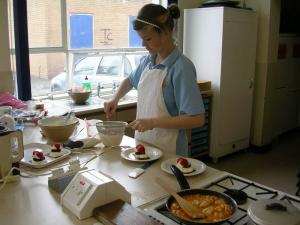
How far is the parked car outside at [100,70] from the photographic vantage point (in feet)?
11.1

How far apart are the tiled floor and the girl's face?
2041 mm

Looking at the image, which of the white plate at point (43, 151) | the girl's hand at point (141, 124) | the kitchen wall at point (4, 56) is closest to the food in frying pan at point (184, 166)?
the girl's hand at point (141, 124)

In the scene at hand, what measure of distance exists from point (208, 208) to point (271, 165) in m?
2.93

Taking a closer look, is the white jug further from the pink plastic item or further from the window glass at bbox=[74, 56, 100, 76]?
the window glass at bbox=[74, 56, 100, 76]

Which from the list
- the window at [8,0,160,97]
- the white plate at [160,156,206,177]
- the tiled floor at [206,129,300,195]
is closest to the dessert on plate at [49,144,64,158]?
the white plate at [160,156,206,177]

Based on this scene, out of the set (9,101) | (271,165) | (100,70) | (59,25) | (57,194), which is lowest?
(271,165)

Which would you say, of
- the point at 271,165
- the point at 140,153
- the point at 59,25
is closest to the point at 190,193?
the point at 140,153

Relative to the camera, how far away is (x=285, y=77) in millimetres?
4449

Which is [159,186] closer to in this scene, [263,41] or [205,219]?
[205,219]

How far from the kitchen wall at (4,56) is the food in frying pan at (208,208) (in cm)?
A: 225

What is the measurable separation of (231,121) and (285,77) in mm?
1236

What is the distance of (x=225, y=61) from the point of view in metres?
3.52

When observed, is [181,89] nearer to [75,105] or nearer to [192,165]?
[192,165]

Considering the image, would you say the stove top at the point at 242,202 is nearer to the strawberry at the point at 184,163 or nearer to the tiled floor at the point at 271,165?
the strawberry at the point at 184,163
